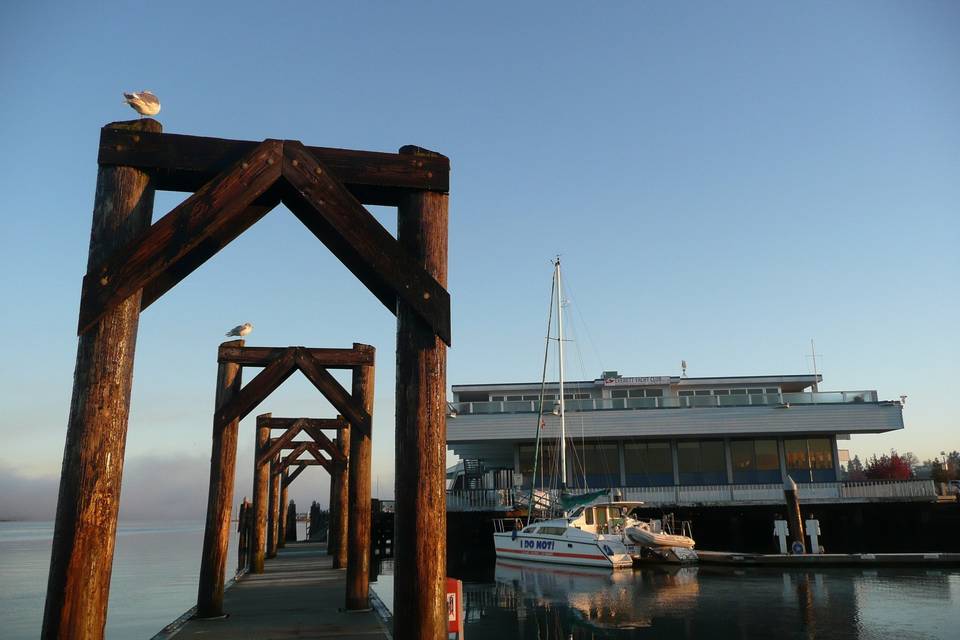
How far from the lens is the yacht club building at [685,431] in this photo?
39469mm

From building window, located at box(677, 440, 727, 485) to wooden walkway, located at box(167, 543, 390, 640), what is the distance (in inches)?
1062

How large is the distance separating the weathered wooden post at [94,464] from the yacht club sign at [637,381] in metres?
41.2

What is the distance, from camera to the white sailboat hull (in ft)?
96.5

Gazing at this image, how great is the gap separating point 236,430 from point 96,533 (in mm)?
8927

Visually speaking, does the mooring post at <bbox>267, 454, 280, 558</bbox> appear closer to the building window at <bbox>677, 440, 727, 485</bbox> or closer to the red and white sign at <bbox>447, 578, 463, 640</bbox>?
the red and white sign at <bbox>447, 578, 463, 640</bbox>

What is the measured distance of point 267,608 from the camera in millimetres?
13414

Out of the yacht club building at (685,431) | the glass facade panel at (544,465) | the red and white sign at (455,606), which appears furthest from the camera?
the glass facade panel at (544,465)

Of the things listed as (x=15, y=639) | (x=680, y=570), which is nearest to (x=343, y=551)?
(x=15, y=639)

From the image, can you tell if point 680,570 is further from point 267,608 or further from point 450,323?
point 450,323

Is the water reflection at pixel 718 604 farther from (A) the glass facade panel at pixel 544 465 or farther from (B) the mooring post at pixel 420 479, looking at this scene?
(A) the glass facade panel at pixel 544 465

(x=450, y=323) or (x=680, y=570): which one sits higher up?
(x=450, y=323)

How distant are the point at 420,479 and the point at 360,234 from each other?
168cm

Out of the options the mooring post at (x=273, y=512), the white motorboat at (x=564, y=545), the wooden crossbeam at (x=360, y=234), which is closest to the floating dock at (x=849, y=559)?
the white motorboat at (x=564, y=545)

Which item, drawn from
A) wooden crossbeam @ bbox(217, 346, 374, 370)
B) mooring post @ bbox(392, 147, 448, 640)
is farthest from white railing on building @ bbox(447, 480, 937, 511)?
mooring post @ bbox(392, 147, 448, 640)
